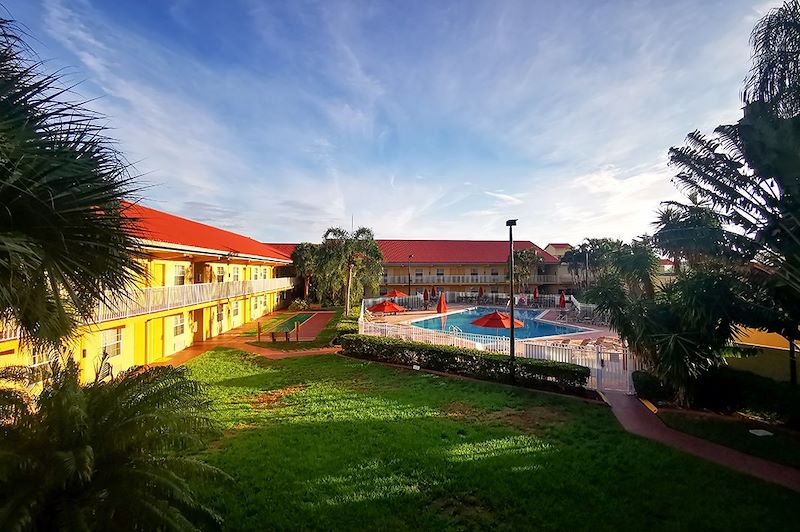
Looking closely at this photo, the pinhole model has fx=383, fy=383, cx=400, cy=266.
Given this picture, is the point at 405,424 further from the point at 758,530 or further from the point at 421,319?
the point at 421,319

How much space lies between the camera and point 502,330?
2853 centimetres

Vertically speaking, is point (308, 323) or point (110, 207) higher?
point (110, 207)

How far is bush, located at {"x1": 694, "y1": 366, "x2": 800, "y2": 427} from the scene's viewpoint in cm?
848


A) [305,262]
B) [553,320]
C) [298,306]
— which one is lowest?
[553,320]

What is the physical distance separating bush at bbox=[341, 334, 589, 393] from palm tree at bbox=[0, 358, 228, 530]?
9.39 meters

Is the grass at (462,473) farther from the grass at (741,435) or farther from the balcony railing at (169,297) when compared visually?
the balcony railing at (169,297)

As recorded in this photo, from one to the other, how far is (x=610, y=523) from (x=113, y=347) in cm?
1614

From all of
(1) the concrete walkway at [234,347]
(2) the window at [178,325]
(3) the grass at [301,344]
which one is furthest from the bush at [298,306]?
(2) the window at [178,325]

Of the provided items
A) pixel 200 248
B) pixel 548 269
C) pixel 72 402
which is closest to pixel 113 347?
pixel 200 248

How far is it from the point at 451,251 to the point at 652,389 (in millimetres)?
38307

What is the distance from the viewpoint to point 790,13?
814 centimetres

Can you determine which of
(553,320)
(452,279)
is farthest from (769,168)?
(452,279)

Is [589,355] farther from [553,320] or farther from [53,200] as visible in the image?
[553,320]

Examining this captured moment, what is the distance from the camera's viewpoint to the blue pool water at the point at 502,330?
2643 centimetres
